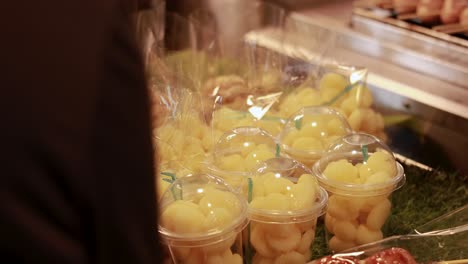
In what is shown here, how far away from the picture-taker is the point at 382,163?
1673 millimetres

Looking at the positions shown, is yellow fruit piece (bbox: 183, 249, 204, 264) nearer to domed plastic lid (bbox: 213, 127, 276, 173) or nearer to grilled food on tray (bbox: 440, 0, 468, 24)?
domed plastic lid (bbox: 213, 127, 276, 173)

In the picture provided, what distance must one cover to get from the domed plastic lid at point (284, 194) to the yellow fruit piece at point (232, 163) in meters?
0.12

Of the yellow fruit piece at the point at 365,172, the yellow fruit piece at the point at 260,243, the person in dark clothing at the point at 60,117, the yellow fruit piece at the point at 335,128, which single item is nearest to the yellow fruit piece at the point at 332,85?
the yellow fruit piece at the point at 335,128

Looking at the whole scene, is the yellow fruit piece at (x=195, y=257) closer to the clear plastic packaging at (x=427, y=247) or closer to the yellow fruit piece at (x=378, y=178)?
the clear plastic packaging at (x=427, y=247)

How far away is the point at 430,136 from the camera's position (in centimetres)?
211

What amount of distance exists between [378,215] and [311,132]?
330 mm

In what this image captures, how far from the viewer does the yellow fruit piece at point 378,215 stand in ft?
5.36

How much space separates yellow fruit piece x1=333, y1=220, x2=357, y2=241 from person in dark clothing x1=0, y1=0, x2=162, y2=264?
3.13 feet

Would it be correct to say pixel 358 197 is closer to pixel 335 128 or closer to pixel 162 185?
pixel 335 128

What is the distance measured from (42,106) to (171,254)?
0.76 m

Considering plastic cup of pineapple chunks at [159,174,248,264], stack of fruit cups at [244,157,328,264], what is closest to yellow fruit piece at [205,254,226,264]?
plastic cup of pineapple chunks at [159,174,248,264]

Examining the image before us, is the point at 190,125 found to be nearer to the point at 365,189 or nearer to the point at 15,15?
the point at 365,189

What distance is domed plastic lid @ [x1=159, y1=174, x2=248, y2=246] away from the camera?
4.60 ft

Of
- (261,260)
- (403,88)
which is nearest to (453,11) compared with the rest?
(403,88)
